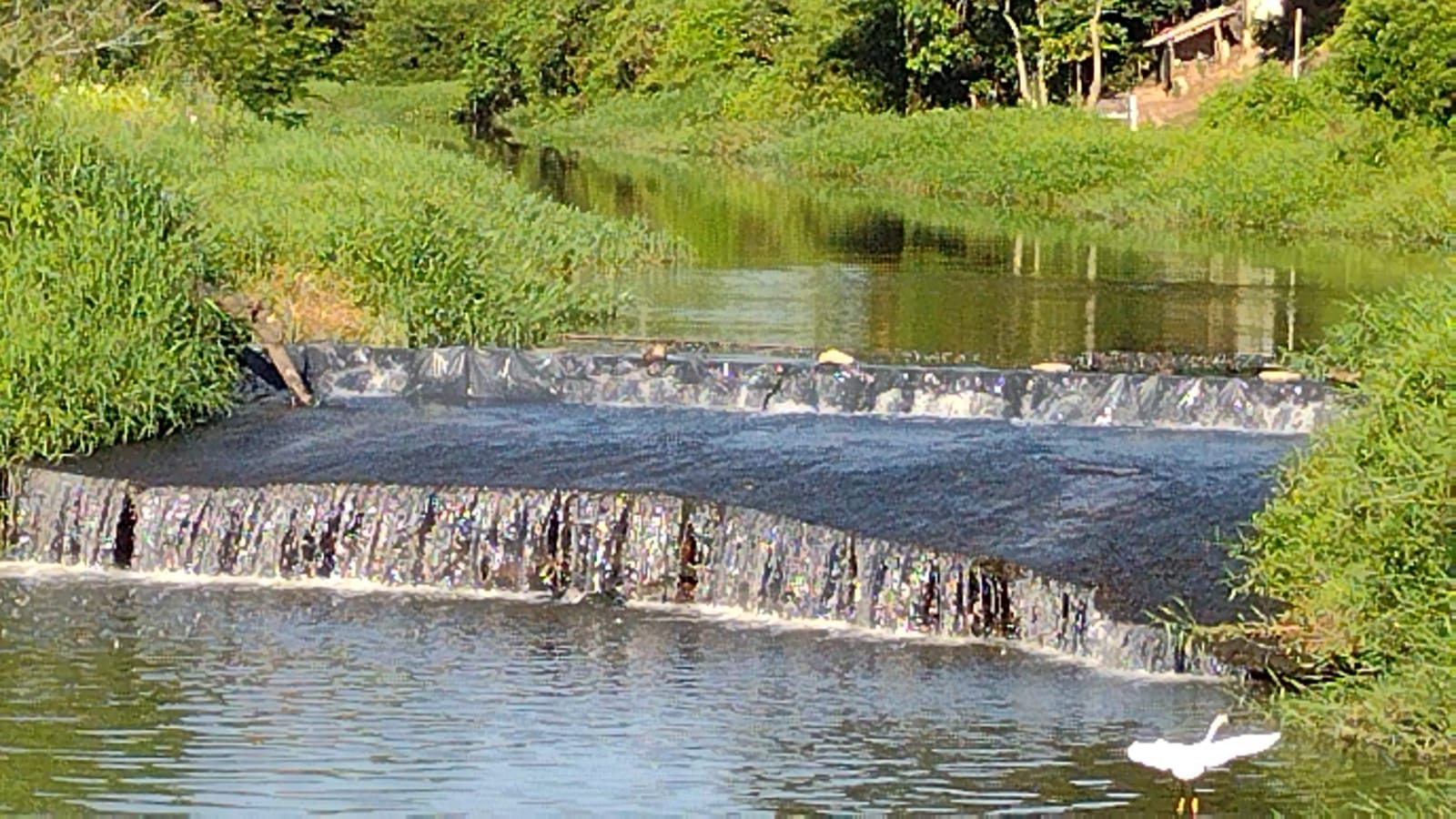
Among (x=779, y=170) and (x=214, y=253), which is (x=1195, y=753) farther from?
(x=779, y=170)

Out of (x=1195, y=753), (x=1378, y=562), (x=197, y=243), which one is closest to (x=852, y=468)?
(x=1378, y=562)

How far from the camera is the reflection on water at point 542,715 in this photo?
9117 millimetres

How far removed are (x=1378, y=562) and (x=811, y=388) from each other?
7.27 m

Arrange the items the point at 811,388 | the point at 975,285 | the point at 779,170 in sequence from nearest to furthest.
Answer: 1. the point at 811,388
2. the point at 975,285
3. the point at 779,170

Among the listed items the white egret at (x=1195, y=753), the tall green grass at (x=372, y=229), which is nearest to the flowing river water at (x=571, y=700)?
the white egret at (x=1195, y=753)

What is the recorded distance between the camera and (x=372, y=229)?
1898cm

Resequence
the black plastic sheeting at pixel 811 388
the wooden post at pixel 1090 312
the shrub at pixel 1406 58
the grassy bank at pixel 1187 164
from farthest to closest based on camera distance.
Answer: the shrub at pixel 1406 58 < the grassy bank at pixel 1187 164 < the wooden post at pixel 1090 312 < the black plastic sheeting at pixel 811 388

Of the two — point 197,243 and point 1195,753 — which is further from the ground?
point 197,243

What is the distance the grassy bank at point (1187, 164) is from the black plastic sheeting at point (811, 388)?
44.8 feet

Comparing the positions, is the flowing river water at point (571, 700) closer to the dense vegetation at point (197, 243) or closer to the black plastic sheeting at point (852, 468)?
the black plastic sheeting at point (852, 468)

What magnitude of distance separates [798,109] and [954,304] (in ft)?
108

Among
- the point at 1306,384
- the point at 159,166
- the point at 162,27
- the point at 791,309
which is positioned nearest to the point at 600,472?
the point at 1306,384

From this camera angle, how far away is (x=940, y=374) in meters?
16.7

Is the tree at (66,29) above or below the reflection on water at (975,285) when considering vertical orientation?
above
